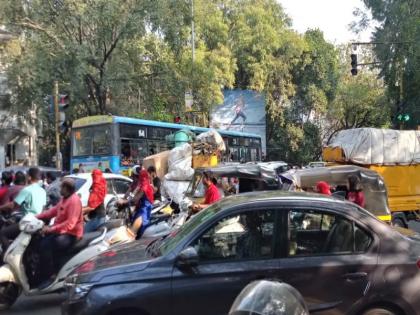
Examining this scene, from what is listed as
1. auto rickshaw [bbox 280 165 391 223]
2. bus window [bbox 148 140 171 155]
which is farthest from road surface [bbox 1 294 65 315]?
bus window [bbox 148 140 171 155]

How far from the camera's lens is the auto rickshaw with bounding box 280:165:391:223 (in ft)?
36.8

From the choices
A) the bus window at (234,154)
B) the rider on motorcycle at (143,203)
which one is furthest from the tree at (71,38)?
the rider on motorcycle at (143,203)

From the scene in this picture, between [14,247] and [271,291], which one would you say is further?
[14,247]

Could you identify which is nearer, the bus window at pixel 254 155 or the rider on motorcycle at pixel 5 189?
the rider on motorcycle at pixel 5 189

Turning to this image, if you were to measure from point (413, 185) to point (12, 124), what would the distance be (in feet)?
89.9

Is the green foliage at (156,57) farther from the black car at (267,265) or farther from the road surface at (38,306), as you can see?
the black car at (267,265)

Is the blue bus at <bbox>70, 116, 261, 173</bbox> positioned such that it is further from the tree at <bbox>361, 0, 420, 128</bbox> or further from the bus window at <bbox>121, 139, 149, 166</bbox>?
the tree at <bbox>361, 0, 420, 128</bbox>

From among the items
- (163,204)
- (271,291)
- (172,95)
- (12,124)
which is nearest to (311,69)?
(172,95)

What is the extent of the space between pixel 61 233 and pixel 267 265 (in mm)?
3286

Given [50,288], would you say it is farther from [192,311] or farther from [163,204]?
[163,204]

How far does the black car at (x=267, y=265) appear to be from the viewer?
4.79m

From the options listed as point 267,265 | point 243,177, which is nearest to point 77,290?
point 267,265

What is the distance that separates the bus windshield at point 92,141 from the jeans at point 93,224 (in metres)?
10.9

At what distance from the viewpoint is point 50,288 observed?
6914mm
